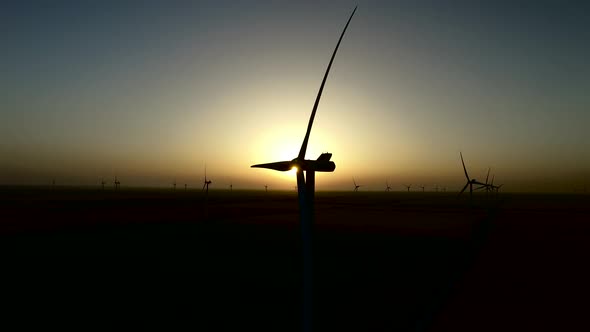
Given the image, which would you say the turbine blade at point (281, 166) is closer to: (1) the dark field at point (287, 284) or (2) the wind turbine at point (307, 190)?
(2) the wind turbine at point (307, 190)

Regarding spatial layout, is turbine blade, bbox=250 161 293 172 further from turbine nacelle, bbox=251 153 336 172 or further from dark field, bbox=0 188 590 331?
dark field, bbox=0 188 590 331

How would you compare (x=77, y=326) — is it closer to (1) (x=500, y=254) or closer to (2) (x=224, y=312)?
(2) (x=224, y=312)

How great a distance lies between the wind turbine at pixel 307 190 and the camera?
1201 centimetres

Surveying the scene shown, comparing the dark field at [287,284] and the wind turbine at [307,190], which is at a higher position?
the wind turbine at [307,190]

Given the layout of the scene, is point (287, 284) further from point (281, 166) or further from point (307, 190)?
point (307, 190)

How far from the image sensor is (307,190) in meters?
13.1

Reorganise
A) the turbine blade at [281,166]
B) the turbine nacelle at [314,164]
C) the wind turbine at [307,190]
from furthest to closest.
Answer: the turbine blade at [281,166] < the turbine nacelle at [314,164] < the wind turbine at [307,190]

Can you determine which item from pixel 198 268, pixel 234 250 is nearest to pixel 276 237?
pixel 234 250

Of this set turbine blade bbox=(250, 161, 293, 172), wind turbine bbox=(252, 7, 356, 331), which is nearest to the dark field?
wind turbine bbox=(252, 7, 356, 331)

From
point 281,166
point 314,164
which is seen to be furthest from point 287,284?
point 314,164

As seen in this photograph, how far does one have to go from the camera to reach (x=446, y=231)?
4719 cm

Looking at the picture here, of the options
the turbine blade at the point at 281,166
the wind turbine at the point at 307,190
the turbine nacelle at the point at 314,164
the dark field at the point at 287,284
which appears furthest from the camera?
the dark field at the point at 287,284

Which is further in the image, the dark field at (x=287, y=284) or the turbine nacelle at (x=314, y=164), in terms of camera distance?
the dark field at (x=287, y=284)

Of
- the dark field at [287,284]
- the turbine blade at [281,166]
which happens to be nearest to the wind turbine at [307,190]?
the turbine blade at [281,166]
